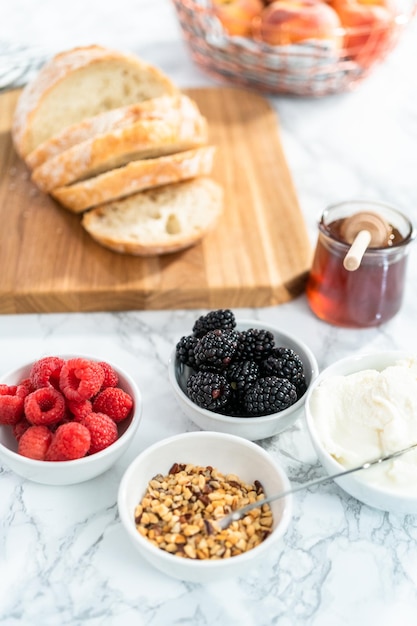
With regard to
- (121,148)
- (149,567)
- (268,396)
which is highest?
(121,148)

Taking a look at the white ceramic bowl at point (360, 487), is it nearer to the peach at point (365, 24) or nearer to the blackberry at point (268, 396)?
the blackberry at point (268, 396)

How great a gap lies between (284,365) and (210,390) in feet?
0.52

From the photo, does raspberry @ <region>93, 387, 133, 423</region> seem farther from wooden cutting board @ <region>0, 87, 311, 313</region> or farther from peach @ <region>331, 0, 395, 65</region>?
peach @ <region>331, 0, 395, 65</region>

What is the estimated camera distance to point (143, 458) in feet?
4.41

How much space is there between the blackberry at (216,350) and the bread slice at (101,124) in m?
0.82

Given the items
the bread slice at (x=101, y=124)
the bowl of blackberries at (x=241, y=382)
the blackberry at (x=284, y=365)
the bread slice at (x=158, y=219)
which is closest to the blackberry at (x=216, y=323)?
the bowl of blackberries at (x=241, y=382)

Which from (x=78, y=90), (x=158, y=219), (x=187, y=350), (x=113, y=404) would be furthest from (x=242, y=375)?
(x=78, y=90)

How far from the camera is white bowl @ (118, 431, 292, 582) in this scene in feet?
3.87

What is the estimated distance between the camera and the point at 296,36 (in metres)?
2.46

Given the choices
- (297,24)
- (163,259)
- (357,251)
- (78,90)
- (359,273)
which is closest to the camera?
(357,251)

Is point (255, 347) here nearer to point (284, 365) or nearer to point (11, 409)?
point (284, 365)

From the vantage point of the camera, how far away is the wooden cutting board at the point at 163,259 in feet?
6.16

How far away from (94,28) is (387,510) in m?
2.71

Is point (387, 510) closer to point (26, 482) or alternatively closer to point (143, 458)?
point (143, 458)
